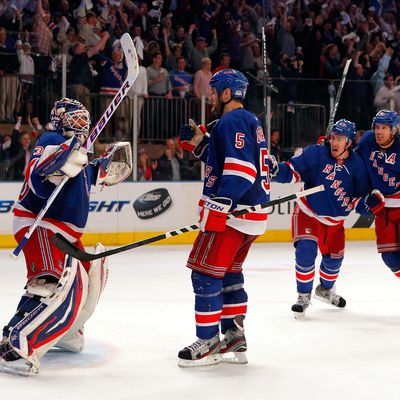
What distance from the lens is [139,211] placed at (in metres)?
9.73

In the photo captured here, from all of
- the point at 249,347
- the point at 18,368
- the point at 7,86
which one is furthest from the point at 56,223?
the point at 7,86

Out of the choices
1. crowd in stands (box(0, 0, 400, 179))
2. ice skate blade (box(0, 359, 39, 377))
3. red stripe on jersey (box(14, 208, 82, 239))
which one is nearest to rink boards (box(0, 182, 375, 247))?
crowd in stands (box(0, 0, 400, 179))

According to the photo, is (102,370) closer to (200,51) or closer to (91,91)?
(91,91)

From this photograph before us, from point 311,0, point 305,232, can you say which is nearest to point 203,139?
point 305,232

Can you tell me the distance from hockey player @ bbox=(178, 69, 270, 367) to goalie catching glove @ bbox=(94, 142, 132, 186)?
1.65 ft

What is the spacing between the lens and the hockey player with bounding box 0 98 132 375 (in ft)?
12.9

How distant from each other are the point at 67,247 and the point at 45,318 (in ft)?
1.03

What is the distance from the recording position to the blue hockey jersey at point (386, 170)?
18.7 ft

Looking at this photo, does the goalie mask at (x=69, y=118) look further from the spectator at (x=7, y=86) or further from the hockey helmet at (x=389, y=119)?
the spectator at (x=7, y=86)

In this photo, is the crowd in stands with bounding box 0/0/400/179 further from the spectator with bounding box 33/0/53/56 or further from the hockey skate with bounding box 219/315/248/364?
the hockey skate with bounding box 219/315/248/364

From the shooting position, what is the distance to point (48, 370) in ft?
13.3

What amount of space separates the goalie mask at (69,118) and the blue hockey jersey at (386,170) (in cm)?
214

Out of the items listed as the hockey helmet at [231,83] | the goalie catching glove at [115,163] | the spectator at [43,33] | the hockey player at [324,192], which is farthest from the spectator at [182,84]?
the hockey helmet at [231,83]

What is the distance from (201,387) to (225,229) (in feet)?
2.38
